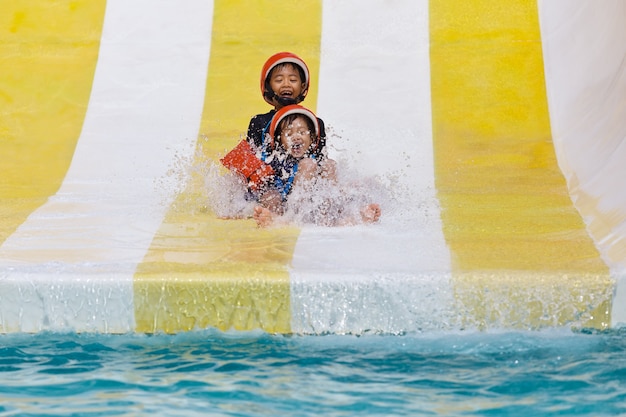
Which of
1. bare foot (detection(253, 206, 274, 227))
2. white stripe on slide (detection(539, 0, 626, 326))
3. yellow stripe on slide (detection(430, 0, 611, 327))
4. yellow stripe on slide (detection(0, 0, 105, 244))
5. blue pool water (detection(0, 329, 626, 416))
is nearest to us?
blue pool water (detection(0, 329, 626, 416))

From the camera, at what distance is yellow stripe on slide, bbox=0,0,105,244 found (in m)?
3.63

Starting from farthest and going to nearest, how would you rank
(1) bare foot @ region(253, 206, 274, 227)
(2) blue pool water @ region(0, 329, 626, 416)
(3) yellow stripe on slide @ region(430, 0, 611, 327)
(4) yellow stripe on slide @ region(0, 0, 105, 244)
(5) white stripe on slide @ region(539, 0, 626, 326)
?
(4) yellow stripe on slide @ region(0, 0, 105, 244)
(5) white stripe on slide @ region(539, 0, 626, 326)
(1) bare foot @ region(253, 206, 274, 227)
(3) yellow stripe on slide @ region(430, 0, 611, 327)
(2) blue pool water @ region(0, 329, 626, 416)

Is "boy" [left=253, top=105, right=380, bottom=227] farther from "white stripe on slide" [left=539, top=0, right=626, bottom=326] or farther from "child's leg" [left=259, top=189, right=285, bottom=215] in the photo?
"white stripe on slide" [left=539, top=0, right=626, bottom=326]

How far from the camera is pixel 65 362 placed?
85.0 inches

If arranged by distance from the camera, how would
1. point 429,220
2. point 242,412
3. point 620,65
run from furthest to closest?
point 620,65
point 429,220
point 242,412

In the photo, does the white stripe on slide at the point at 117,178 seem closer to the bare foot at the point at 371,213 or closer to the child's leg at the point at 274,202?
the child's leg at the point at 274,202

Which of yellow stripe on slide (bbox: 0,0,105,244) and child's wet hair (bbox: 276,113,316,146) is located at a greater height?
yellow stripe on slide (bbox: 0,0,105,244)

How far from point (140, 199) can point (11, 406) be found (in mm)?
1462

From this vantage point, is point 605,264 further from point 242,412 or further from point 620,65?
point 620,65

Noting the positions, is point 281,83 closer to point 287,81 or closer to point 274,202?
point 287,81

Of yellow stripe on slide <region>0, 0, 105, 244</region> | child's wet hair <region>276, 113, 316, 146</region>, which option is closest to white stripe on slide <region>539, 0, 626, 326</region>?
child's wet hair <region>276, 113, 316, 146</region>

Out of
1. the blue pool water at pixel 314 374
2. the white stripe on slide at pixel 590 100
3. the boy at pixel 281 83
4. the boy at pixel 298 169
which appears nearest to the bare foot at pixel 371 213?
the boy at pixel 298 169

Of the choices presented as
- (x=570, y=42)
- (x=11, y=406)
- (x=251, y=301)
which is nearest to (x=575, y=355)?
(x=251, y=301)

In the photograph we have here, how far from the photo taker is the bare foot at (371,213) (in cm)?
294
